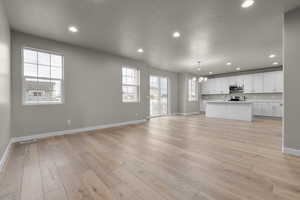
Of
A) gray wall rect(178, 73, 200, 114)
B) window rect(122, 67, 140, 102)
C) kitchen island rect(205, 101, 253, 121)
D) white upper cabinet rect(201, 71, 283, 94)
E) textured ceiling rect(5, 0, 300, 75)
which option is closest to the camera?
textured ceiling rect(5, 0, 300, 75)

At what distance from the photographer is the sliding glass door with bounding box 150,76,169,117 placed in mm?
7512

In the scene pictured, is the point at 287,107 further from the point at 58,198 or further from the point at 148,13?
the point at 58,198

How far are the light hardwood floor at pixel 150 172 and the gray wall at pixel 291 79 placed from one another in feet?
1.40

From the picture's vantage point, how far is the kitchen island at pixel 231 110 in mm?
6164

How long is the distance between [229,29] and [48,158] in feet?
15.8

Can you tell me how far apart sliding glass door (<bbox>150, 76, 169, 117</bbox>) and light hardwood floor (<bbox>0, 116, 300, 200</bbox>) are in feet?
15.2

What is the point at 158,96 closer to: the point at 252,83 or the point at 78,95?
the point at 78,95

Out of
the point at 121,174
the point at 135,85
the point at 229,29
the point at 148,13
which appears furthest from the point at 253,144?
the point at 135,85

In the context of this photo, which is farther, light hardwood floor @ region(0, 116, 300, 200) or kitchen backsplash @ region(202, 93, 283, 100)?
kitchen backsplash @ region(202, 93, 283, 100)

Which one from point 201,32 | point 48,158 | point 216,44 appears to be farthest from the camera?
point 216,44

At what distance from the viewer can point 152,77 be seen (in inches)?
293

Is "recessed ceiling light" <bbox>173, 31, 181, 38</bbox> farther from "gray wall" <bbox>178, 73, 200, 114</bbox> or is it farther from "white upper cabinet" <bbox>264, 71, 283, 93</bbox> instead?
"white upper cabinet" <bbox>264, 71, 283, 93</bbox>

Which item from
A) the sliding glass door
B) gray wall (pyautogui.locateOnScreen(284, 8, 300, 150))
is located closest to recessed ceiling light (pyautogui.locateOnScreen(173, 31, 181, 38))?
gray wall (pyautogui.locateOnScreen(284, 8, 300, 150))

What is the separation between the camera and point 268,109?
698 centimetres
